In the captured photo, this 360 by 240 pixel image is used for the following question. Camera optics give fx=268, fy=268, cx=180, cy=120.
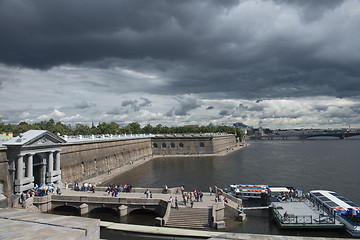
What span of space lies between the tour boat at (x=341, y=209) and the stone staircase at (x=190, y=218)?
1234cm

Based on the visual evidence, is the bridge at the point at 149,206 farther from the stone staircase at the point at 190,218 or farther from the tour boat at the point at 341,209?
the tour boat at the point at 341,209

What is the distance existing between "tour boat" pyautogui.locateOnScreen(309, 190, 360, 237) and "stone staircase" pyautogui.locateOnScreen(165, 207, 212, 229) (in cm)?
1234

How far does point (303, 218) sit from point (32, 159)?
30201 millimetres

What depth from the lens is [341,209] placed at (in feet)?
86.9

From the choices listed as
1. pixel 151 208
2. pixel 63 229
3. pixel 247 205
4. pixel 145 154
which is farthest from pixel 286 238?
pixel 145 154

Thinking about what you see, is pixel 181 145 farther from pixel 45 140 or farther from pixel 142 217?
pixel 142 217

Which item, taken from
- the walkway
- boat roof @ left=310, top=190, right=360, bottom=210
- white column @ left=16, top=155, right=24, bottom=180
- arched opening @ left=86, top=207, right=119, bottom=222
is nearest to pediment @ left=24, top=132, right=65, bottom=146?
white column @ left=16, top=155, right=24, bottom=180

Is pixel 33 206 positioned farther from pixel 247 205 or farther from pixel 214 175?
pixel 214 175

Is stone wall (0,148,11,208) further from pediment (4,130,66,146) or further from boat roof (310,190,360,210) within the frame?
boat roof (310,190,360,210)

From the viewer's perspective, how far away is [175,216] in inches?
1003

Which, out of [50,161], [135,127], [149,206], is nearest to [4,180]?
[50,161]

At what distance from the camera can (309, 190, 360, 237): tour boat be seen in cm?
2366

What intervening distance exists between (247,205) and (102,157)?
1281 inches

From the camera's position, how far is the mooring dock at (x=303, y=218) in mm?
24703
